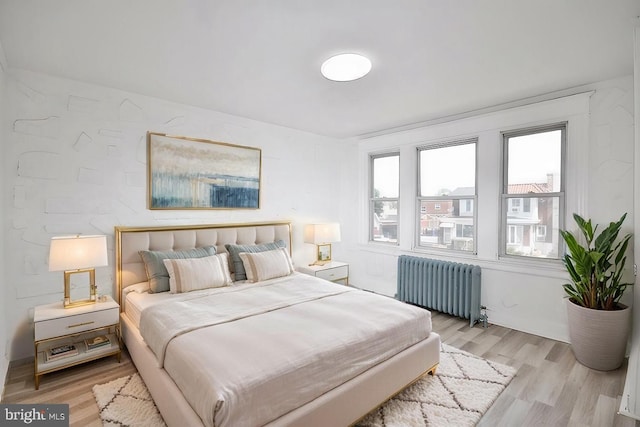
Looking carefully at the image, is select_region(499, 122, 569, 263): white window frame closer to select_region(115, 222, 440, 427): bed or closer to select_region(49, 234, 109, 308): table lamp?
select_region(115, 222, 440, 427): bed

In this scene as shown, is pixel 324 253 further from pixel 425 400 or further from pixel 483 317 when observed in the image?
pixel 425 400

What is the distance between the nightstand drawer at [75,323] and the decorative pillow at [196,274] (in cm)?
51

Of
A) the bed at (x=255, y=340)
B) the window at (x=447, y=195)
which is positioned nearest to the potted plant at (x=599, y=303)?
the window at (x=447, y=195)

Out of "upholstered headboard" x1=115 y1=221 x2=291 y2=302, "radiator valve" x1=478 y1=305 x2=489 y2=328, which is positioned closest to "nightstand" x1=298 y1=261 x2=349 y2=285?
"upholstered headboard" x1=115 y1=221 x2=291 y2=302

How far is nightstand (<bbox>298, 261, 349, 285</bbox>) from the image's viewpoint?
13.8 ft

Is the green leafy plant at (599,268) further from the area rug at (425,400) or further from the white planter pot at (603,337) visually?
the area rug at (425,400)

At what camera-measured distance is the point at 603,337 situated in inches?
101

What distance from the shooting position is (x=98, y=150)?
2.96 meters

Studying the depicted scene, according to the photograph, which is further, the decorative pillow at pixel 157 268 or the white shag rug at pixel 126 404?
the decorative pillow at pixel 157 268

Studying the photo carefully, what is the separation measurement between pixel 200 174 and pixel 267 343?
2.42 meters

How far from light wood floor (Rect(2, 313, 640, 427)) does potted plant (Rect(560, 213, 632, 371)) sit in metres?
0.16

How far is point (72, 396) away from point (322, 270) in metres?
2.76

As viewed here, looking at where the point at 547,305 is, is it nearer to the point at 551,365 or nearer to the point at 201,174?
the point at 551,365

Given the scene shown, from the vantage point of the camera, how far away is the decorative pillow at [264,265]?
133 inches
